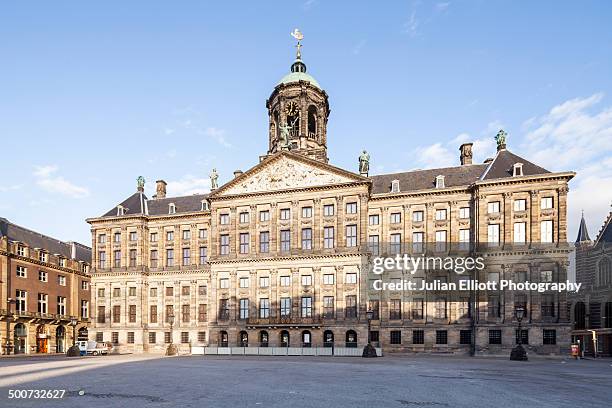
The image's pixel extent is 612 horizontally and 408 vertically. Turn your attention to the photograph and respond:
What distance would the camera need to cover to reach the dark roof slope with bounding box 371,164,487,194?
53.1 m

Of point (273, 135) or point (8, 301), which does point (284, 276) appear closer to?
point (273, 135)

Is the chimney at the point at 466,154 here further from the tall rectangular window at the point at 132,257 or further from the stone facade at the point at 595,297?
the tall rectangular window at the point at 132,257

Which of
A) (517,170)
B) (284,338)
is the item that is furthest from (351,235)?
(517,170)

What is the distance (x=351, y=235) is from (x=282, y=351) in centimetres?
1499

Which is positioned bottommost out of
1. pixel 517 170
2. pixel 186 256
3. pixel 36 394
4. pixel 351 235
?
pixel 36 394

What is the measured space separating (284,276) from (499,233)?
24.8 meters

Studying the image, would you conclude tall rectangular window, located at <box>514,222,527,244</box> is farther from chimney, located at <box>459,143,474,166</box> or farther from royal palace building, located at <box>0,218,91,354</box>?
royal palace building, located at <box>0,218,91,354</box>

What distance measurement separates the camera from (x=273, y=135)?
62562mm

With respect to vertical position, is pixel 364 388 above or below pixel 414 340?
above

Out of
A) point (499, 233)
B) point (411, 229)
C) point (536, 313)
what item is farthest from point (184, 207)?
point (536, 313)

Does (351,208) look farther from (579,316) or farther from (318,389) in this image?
(579,316)

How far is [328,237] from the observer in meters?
52.7

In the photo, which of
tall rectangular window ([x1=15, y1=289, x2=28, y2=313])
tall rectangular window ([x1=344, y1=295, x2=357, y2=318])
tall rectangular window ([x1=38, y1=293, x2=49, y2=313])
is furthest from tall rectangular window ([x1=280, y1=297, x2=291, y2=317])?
tall rectangular window ([x1=38, y1=293, x2=49, y2=313])

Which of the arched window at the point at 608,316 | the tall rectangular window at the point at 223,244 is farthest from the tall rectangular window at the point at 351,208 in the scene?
the arched window at the point at 608,316
